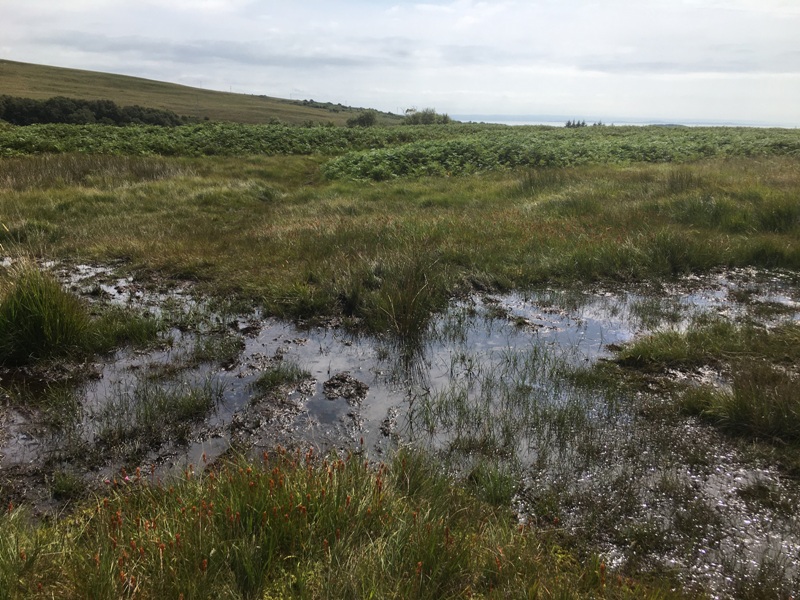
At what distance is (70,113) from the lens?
121 feet

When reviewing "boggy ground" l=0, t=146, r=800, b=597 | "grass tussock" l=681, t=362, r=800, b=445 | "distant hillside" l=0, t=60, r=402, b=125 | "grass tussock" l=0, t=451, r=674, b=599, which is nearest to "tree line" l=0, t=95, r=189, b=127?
"distant hillside" l=0, t=60, r=402, b=125

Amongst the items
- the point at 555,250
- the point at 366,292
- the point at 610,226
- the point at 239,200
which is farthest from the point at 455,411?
the point at 239,200

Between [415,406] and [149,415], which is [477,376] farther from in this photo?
[149,415]

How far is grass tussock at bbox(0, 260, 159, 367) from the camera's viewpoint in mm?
5383

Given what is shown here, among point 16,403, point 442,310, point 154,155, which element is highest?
point 154,155

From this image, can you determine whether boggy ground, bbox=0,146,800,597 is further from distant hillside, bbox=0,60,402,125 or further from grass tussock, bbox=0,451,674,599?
distant hillside, bbox=0,60,402,125

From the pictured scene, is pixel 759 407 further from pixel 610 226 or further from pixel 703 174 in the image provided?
pixel 703 174

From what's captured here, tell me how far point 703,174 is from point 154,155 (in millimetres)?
21367

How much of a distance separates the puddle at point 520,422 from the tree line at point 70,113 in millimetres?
37029

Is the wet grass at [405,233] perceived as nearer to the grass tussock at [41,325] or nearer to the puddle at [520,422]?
the puddle at [520,422]

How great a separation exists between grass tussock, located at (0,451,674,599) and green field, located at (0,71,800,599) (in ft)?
0.05

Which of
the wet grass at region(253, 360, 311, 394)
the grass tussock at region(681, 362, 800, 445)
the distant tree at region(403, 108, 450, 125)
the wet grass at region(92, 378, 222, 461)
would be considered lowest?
the wet grass at region(92, 378, 222, 461)

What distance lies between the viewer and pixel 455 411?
466 centimetres

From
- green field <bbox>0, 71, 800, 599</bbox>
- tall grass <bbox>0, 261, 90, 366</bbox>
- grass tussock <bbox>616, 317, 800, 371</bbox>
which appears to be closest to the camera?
green field <bbox>0, 71, 800, 599</bbox>
